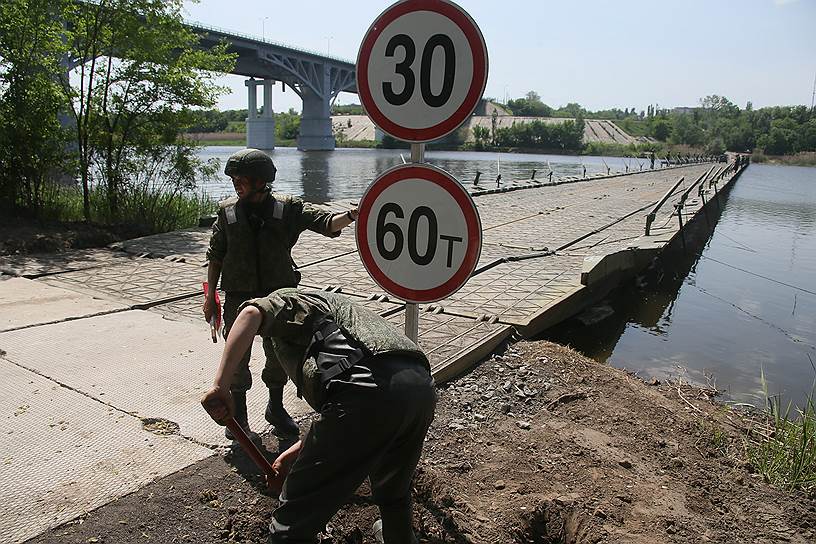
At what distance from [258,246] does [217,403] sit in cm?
159

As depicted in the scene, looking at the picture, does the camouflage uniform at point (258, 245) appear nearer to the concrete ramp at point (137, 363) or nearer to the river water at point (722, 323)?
the concrete ramp at point (137, 363)

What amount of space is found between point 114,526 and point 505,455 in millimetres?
2139

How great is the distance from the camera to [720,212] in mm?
25391

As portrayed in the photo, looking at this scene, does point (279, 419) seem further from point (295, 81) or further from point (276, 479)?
point (295, 81)

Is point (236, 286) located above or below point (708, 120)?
below

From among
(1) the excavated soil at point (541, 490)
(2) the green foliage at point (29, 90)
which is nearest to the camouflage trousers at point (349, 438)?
(1) the excavated soil at point (541, 490)

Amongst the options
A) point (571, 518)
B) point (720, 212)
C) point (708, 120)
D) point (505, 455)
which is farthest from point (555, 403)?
point (708, 120)

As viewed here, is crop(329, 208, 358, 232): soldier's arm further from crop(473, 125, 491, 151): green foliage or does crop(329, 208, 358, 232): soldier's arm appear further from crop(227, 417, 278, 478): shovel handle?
crop(473, 125, 491, 151): green foliage

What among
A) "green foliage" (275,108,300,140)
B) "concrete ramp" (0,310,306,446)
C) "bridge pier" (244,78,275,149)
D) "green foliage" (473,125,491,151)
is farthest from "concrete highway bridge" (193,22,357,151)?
"concrete ramp" (0,310,306,446)

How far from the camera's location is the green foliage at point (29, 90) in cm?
936

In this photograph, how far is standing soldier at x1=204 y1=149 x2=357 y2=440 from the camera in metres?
3.52

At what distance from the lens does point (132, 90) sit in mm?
10633

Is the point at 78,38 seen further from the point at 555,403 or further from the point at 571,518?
the point at 571,518

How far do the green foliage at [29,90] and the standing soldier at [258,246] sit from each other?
7803 millimetres
